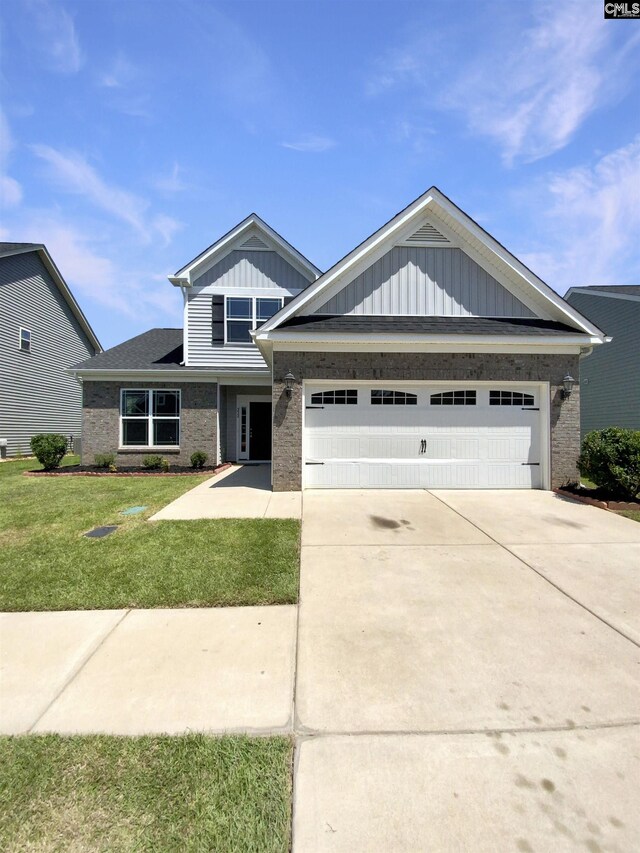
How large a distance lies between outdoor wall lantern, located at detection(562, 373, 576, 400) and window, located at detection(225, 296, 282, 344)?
9.18 metres

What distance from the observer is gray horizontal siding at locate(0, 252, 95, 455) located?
55.7ft

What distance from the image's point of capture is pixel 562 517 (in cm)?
698

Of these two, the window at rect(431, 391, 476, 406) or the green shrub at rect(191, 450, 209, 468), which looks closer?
the window at rect(431, 391, 476, 406)

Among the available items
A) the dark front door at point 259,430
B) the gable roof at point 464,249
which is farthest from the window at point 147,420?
the gable roof at point 464,249

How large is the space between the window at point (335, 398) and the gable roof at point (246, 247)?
6.56 meters

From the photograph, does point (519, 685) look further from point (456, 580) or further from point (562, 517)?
point (562, 517)

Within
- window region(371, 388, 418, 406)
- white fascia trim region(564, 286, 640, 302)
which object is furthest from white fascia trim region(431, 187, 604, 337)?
white fascia trim region(564, 286, 640, 302)

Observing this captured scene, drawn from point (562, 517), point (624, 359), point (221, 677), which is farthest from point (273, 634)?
point (624, 359)

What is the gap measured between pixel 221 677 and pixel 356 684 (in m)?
0.92

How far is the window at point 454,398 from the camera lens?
9430 millimetres

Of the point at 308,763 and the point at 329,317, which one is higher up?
the point at 329,317

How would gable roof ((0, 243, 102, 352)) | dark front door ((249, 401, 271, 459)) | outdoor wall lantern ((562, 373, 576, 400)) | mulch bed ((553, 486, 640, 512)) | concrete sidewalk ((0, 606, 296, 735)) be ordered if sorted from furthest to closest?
1. gable roof ((0, 243, 102, 352))
2. dark front door ((249, 401, 271, 459))
3. outdoor wall lantern ((562, 373, 576, 400))
4. mulch bed ((553, 486, 640, 512))
5. concrete sidewalk ((0, 606, 296, 735))

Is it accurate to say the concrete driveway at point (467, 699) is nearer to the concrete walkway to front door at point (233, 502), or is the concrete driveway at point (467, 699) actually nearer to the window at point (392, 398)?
the concrete walkway to front door at point (233, 502)
